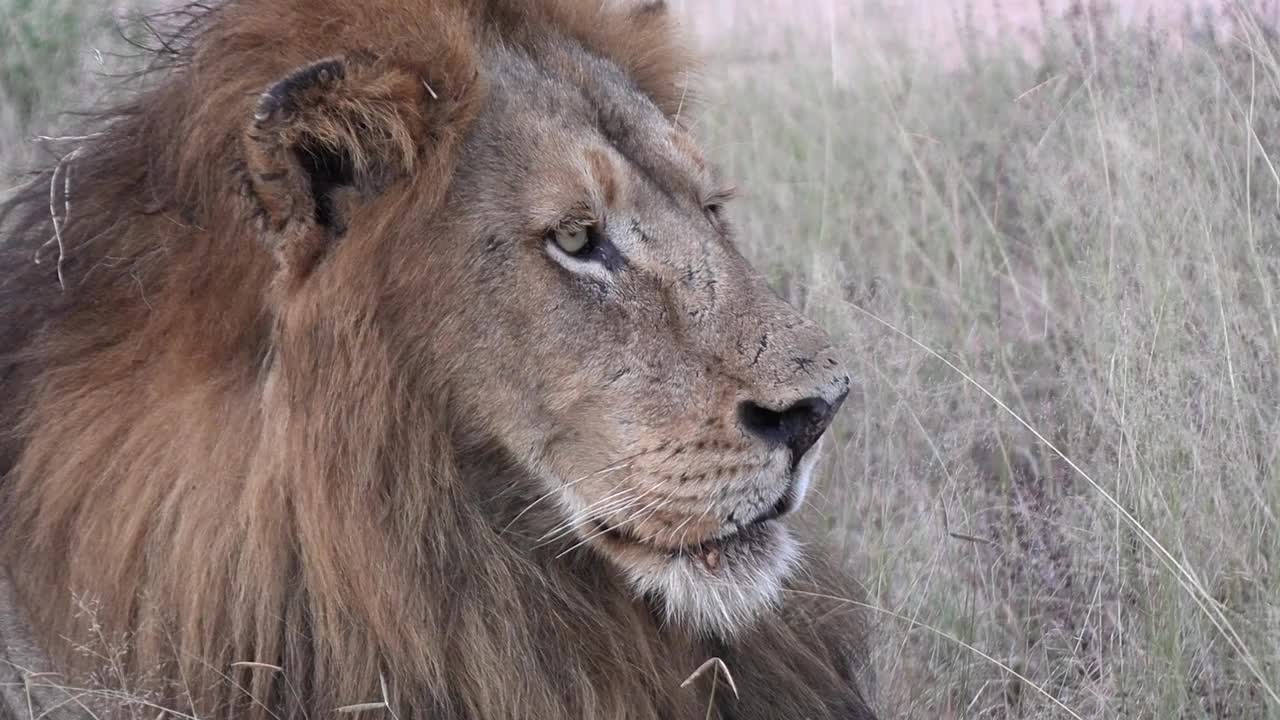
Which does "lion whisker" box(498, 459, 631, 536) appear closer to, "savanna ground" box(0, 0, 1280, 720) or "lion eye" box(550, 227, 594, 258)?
"lion eye" box(550, 227, 594, 258)

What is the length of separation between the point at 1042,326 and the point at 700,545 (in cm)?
308

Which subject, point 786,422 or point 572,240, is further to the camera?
point 572,240

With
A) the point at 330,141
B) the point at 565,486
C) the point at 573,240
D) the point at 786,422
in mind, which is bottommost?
the point at 565,486

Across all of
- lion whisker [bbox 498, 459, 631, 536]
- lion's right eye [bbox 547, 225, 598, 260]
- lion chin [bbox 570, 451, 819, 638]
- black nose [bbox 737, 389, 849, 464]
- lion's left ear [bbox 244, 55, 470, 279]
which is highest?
lion's left ear [bbox 244, 55, 470, 279]

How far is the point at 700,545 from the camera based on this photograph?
122 inches

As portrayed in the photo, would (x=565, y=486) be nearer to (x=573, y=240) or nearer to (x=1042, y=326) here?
(x=573, y=240)

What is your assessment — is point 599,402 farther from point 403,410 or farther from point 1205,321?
point 1205,321

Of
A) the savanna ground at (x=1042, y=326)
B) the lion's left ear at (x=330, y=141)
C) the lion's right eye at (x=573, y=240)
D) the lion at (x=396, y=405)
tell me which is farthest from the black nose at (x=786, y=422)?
the savanna ground at (x=1042, y=326)

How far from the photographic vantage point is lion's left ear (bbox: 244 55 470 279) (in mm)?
2887

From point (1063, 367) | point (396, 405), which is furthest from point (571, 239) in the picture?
point (1063, 367)

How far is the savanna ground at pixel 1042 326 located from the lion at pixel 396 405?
3.38ft

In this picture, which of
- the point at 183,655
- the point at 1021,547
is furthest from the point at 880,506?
the point at 183,655

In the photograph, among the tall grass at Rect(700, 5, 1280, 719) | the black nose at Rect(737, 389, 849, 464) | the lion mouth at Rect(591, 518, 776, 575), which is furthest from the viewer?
the tall grass at Rect(700, 5, 1280, 719)

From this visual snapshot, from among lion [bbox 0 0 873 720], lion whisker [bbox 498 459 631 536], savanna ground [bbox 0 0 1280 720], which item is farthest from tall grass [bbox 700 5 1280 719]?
lion whisker [bbox 498 459 631 536]
